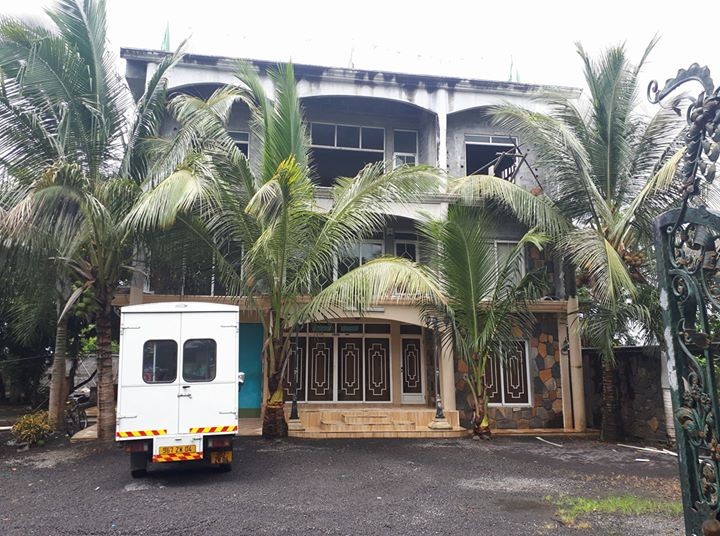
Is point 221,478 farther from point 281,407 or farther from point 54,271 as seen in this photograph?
point 54,271

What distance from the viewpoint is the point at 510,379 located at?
41.0 ft

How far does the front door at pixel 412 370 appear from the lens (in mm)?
13086

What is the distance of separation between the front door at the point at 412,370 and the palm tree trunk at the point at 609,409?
158 inches

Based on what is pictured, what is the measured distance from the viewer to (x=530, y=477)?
7.33m

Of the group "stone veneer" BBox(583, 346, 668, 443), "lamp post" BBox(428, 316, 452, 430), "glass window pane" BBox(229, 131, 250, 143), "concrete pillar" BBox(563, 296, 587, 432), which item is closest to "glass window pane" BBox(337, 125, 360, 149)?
"glass window pane" BBox(229, 131, 250, 143)

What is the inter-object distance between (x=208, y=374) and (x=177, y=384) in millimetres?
401

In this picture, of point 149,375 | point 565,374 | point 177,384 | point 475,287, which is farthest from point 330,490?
point 565,374

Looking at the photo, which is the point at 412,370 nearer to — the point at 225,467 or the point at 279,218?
the point at 279,218

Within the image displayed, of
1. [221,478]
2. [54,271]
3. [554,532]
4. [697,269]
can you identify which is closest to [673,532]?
[554,532]

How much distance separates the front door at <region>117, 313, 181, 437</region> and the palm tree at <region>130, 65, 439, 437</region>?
191 centimetres

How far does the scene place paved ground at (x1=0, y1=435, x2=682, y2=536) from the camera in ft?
17.0

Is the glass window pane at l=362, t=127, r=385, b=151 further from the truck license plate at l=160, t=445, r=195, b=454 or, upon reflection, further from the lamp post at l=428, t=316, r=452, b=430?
the truck license plate at l=160, t=445, r=195, b=454

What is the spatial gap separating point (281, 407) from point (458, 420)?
157 inches

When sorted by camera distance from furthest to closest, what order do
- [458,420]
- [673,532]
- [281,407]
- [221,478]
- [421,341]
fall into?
1. [421,341]
2. [458,420]
3. [281,407]
4. [221,478]
5. [673,532]
